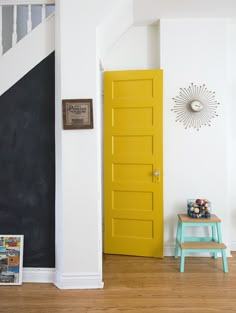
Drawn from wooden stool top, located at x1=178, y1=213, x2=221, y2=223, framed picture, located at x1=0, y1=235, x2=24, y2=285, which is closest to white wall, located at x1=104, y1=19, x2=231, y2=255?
wooden stool top, located at x1=178, y1=213, x2=221, y2=223

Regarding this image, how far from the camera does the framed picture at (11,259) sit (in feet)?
8.21

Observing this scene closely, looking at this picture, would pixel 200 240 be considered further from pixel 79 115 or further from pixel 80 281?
pixel 79 115

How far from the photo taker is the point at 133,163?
10.3 ft

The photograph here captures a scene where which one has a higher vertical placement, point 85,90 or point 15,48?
point 15,48

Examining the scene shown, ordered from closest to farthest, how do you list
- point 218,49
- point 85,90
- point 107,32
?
point 85,90
point 107,32
point 218,49

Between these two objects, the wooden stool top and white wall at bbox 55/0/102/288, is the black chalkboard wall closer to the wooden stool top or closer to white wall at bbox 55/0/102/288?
white wall at bbox 55/0/102/288

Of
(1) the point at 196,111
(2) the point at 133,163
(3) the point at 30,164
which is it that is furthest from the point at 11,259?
(1) the point at 196,111

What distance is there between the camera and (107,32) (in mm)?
2709

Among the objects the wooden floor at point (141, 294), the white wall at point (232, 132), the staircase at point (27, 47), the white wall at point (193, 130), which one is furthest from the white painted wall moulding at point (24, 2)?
the wooden floor at point (141, 294)

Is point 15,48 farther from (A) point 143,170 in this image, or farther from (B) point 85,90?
(A) point 143,170

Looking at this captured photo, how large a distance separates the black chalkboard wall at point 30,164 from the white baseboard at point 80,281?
0.22 meters

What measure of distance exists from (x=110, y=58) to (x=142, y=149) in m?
1.13

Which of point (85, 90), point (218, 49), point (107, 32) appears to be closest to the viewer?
point (85, 90)

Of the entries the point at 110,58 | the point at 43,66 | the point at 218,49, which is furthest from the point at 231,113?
the point at 43,66
